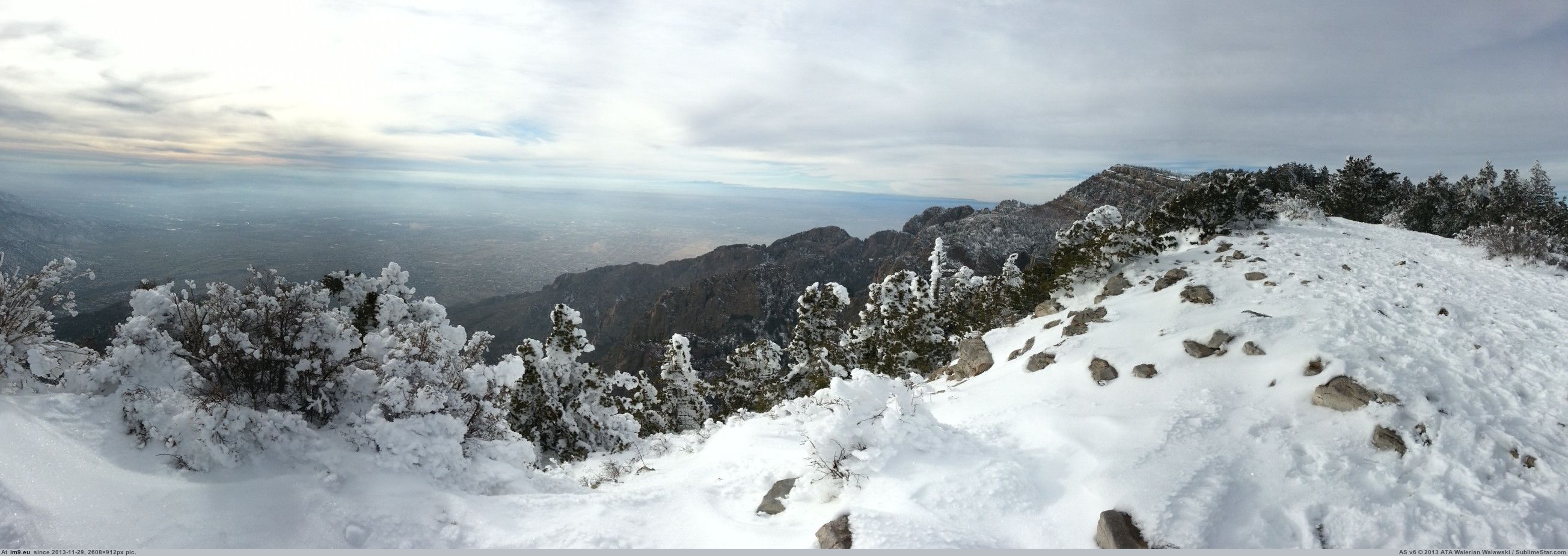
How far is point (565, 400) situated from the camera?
59.0 feet

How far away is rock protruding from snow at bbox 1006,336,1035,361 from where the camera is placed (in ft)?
42.6

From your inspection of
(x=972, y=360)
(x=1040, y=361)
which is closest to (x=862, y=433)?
(x=1040, y=361)

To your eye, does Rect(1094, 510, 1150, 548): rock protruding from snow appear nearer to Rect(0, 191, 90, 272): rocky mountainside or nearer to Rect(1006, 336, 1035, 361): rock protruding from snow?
Rect(1006, 336, 1035, 361): rock protruding from snow

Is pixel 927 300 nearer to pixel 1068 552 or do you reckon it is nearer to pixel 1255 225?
pixel 1255 225

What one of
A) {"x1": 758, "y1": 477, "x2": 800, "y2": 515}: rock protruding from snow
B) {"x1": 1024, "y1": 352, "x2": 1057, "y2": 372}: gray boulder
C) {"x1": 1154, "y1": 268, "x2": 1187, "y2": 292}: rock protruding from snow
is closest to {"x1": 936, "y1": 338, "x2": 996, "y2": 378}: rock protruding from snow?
{"x1": 1024, "y1": 352, "x2": 1057, "y2": 372}: gray boulder

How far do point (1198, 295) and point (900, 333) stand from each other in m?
10.1

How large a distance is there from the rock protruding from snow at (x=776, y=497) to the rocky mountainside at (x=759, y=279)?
33.1 metres

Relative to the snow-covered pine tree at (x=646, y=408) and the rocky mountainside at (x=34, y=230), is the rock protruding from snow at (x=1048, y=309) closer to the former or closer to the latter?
the snow-covered pine tree at (x=646, y=408)

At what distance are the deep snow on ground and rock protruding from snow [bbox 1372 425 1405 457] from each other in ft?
0.37

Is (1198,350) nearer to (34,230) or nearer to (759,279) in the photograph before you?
(759,279)

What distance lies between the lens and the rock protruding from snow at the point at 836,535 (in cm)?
536

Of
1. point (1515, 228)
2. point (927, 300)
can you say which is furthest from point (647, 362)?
point (1515, 228)

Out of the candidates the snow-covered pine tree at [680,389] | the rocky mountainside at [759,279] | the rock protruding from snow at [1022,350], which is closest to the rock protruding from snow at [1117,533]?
the rock protruding from snow at [1022,350]

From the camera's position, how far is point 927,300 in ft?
71.1
